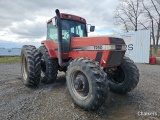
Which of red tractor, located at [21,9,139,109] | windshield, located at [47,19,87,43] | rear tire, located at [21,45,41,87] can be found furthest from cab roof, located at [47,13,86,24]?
rear tire, located at [21,45,41,87]

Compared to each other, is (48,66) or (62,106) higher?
(48,66)

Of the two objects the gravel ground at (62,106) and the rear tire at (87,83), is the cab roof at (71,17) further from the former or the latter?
the gravel ground at (62,106)

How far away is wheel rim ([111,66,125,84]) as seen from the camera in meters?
5.71

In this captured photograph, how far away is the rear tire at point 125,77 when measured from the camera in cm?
538

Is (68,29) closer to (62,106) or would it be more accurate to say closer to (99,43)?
(99,43)

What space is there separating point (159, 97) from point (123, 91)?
115cm

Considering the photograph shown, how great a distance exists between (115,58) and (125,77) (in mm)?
837

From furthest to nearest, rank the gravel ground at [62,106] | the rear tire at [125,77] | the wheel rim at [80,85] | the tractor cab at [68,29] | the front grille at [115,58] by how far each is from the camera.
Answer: the tractor cab at [68,29] < the rear tire at [125,77] < the front grille at [115,58] < the wheel rim at [80,85] < the gravel ground at [62,106]

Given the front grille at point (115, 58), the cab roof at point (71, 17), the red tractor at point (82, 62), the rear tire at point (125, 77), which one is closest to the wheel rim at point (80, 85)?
the red tractor at point (82, 62)

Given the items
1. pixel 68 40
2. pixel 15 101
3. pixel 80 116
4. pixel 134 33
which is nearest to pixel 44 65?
pixel 68 40

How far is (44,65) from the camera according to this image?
264 inches

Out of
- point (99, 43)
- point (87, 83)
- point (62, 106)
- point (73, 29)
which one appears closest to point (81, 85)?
point (87, 83)

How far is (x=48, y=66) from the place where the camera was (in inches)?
248

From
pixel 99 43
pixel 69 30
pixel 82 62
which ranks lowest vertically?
pixel 82 62
